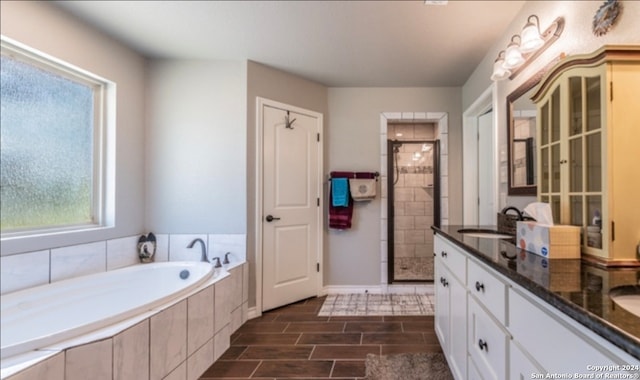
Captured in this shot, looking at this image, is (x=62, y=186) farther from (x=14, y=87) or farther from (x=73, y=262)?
(x=14, y=87)

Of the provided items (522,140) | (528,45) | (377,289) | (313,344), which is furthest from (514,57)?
(377,289)

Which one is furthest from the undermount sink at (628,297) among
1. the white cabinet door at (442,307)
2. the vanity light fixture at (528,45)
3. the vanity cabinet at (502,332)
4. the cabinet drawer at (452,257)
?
the vanity light fixture at (528,45)

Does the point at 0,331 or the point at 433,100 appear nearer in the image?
the point at 0,331

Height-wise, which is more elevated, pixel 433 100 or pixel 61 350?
pixel 433 100

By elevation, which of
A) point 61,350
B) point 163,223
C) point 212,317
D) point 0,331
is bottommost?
point 212,317

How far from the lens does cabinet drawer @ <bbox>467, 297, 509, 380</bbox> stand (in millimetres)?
1023

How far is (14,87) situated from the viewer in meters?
1.72

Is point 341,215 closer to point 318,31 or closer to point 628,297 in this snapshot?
point 318,31

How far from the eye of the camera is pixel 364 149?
3352 millimetres

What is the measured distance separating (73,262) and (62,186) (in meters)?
0.51

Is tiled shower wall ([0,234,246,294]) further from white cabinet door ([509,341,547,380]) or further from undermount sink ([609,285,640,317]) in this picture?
undermount sink ([609,285,640,317])

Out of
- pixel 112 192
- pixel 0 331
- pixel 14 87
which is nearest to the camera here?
pixel 0 331

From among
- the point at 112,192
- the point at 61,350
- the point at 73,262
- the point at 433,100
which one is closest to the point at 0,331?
the point at 73,262

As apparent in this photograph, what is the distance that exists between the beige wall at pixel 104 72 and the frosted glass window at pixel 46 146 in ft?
0.37
